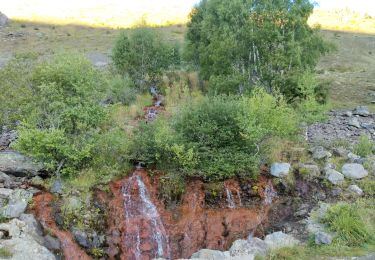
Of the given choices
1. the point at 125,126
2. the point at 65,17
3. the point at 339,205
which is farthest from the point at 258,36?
the point at 65,17

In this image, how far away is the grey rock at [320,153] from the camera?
59.5ft

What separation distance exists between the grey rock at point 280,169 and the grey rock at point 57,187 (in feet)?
27.1

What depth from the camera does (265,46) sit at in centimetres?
2356

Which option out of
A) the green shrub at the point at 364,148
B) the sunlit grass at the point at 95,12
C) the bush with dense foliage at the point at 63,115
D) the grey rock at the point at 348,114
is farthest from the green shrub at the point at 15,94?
the sunlit grass at the point at 95,12

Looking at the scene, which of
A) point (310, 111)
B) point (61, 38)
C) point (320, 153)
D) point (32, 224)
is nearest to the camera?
point (32, 224)

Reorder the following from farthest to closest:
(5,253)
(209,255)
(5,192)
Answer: (5,192) < (209,255) < (5,253)

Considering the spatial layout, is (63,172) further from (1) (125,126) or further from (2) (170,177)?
(1) (125,126)

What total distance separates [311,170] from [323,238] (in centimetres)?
500

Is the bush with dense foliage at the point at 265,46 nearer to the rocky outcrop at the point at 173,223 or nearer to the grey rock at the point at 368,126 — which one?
the grey rock at the point at 368,126

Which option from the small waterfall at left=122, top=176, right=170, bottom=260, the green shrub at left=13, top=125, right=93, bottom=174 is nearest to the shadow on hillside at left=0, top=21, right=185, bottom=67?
the green shrub at left=13, top=125, right=93, bottom=174

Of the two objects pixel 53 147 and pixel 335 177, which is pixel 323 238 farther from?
pixel 53 147

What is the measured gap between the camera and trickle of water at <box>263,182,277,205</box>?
1648 cm

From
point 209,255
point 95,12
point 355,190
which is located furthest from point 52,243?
point 95,12

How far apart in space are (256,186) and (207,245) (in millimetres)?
→ 3396
